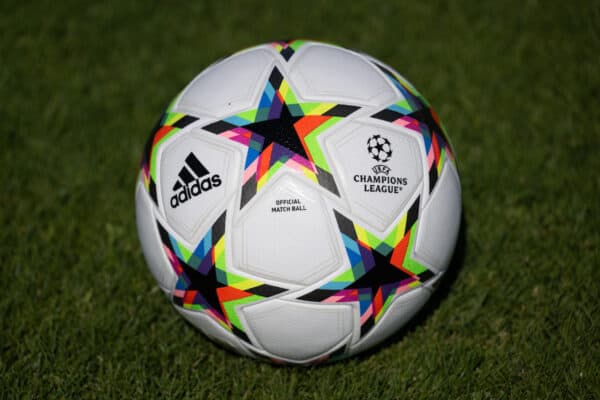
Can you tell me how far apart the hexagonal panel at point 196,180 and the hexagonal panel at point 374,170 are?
19.6 inches

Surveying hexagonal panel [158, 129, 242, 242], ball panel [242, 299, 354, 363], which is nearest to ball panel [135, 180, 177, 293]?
hexagonal panel [158, 129, 242, 242]

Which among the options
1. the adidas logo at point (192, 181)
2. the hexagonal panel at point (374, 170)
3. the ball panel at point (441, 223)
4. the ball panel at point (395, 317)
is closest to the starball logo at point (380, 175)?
the hexagonal panel at point (374, 170)

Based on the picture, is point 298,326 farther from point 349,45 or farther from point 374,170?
point 349,45

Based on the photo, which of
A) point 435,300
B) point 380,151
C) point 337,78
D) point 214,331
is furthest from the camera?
point 435,300

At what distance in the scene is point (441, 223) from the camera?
3.12 metres

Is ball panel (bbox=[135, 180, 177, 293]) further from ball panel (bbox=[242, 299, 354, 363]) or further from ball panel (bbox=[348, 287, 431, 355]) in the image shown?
ball panel (bbox=[348, 287, 431, 355])

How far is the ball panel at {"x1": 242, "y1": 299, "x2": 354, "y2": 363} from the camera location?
293cm

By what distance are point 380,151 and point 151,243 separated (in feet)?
4.24

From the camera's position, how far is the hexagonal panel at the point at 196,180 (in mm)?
2898

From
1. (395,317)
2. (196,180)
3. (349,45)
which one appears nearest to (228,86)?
(196,180)

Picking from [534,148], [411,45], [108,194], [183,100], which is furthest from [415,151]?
[411,45]

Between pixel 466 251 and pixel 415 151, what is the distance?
4.65 ft

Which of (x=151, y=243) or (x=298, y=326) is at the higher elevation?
(x=151, y=243)

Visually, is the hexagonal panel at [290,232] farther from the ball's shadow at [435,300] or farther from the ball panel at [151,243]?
the ball's shadow at [435,300]
